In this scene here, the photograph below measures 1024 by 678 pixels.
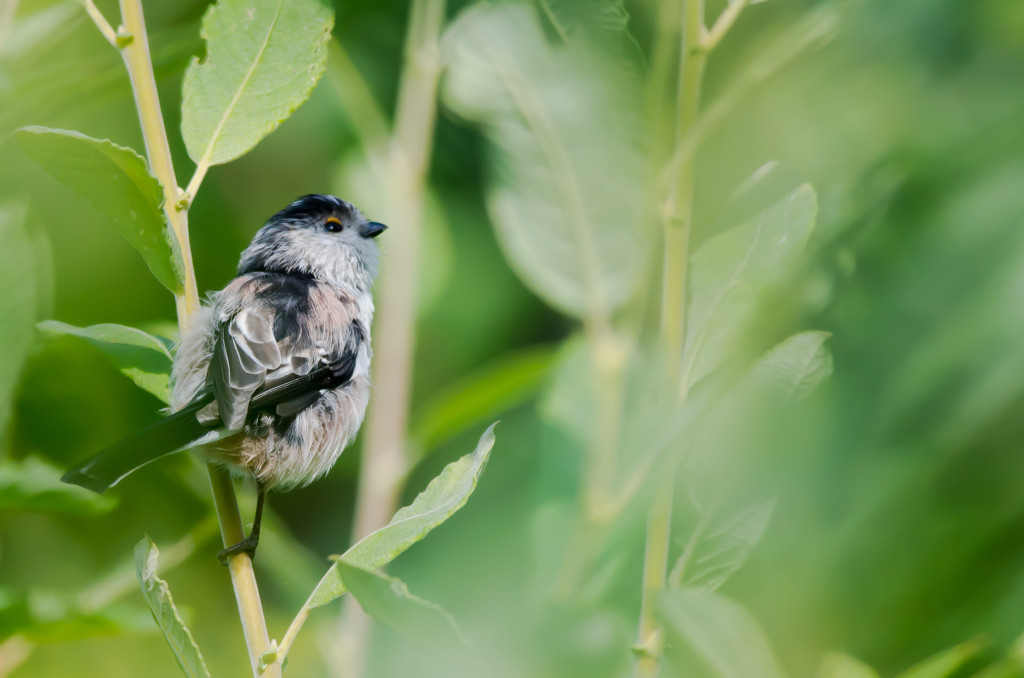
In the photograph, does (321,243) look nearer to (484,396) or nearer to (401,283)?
(401,283)

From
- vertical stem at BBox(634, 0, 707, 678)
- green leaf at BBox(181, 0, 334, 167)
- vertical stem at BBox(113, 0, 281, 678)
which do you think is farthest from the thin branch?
vertical stem at BBox(113, 0, 281, 678)

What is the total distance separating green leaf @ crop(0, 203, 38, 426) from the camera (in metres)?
0.92

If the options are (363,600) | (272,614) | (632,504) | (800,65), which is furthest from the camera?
(272,614)

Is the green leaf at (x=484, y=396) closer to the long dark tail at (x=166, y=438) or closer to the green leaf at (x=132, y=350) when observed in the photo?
the long dark tail at (x=166, y=438)

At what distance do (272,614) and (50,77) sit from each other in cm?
117

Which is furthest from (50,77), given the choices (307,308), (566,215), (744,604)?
(744,604)

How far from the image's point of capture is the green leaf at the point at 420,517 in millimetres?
821

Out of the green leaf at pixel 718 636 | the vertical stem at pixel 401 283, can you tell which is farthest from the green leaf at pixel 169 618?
the vertical stem at pixel 401 283

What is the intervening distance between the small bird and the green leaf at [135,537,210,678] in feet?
0.68

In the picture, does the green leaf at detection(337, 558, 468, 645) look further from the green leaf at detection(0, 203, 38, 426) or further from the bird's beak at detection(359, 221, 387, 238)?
the bird's beak at detection(359, 221, 387, 238)

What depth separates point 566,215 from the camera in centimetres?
139

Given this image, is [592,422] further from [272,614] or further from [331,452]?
[272,614]

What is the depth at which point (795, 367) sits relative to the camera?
33.9 inches

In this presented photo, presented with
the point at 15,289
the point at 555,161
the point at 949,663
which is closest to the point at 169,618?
the point at 15,289
